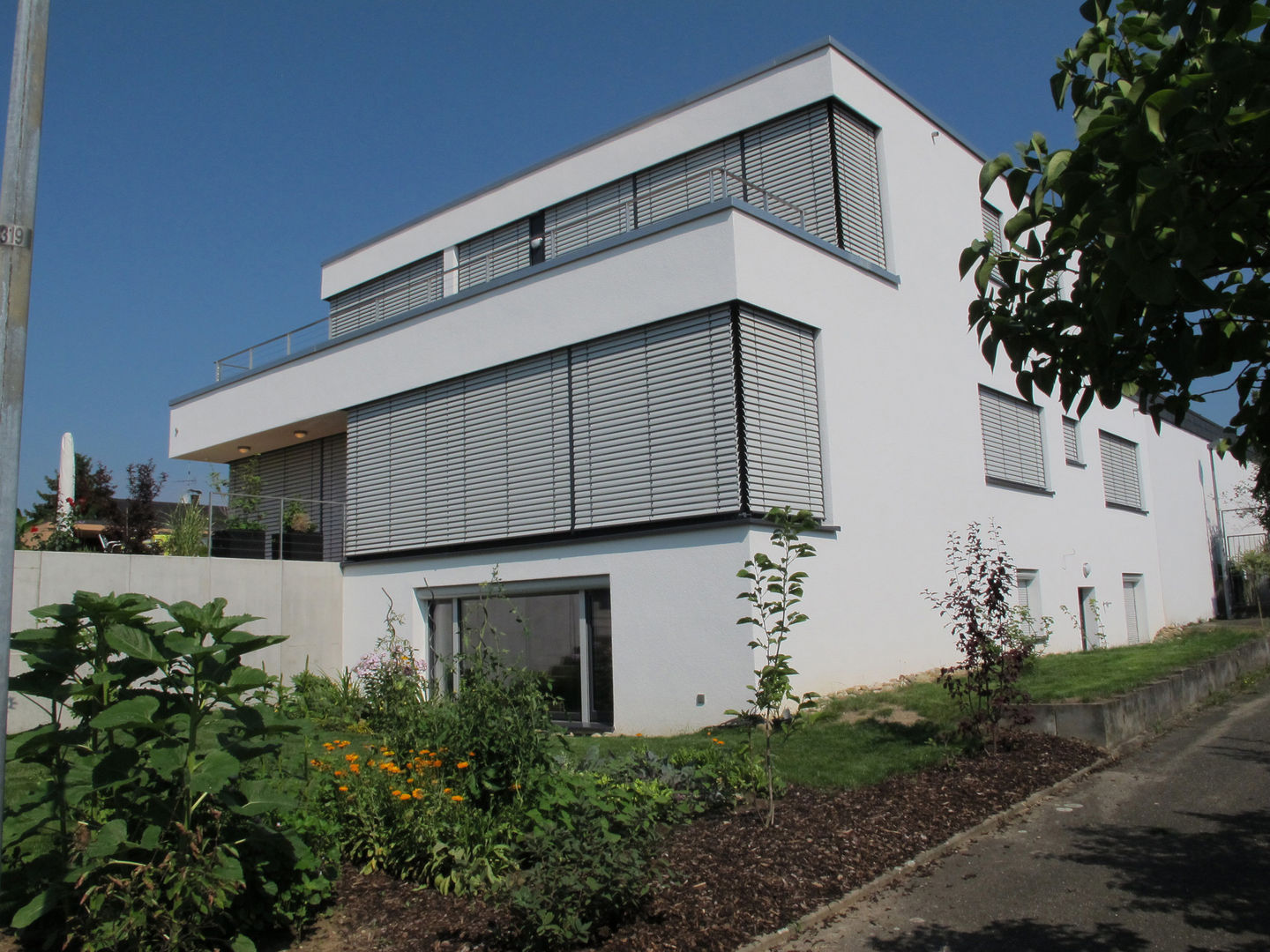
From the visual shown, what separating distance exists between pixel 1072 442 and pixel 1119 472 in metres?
3.60

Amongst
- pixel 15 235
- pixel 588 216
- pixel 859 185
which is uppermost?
pixel 588 216

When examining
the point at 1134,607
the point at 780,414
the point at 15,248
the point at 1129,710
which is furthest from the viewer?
the point at 1134,607

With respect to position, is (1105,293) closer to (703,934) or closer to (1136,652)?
(703,934)

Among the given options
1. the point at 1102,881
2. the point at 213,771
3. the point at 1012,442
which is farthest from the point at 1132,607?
the point at 213,771

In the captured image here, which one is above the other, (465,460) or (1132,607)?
(465,460)

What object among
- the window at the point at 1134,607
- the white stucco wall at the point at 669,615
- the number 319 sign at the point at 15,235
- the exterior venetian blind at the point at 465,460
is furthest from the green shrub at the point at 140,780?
the window at the point at 1134,607

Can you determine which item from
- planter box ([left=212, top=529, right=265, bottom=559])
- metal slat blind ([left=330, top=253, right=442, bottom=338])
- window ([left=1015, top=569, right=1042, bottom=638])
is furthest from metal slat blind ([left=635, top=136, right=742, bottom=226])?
window ([left=1015, top=569, right=1042, bottom=638])

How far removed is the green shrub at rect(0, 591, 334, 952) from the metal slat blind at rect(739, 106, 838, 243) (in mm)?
11630

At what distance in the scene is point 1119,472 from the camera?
78.0ft

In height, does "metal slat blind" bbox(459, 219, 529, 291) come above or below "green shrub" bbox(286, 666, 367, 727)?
above

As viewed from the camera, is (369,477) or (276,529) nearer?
(369,477)

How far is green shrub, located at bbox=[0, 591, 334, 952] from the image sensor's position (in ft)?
13.6

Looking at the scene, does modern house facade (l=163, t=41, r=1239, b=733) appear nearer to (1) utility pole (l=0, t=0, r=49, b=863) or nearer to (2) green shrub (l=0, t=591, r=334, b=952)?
(2) green shrub (l=0, t=591, r=334, b=952)

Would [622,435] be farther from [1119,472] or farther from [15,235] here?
[1119,472]
